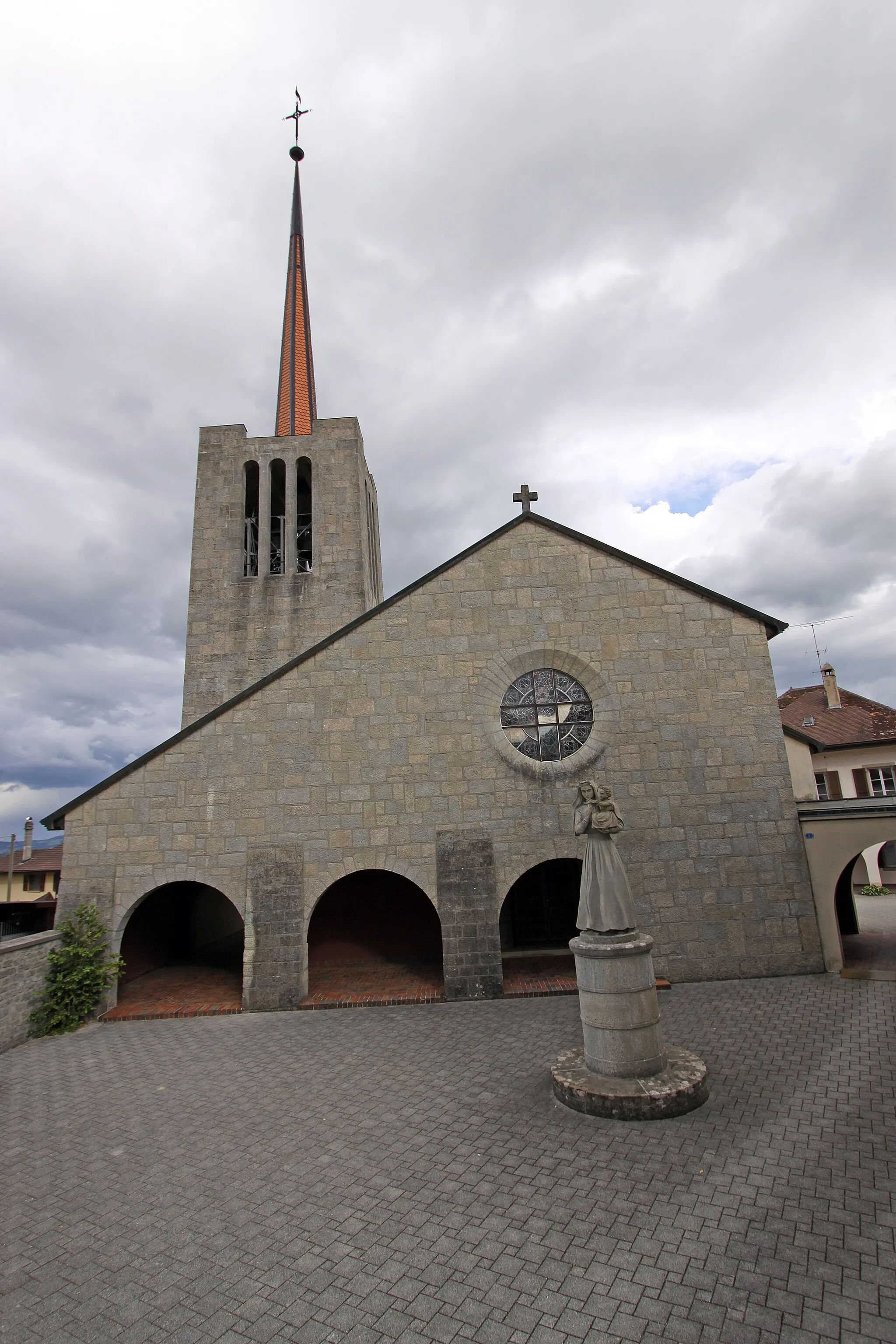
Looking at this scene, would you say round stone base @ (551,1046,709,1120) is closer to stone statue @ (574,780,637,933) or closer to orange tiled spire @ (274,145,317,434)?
stone statue @ (574,780,637,933)

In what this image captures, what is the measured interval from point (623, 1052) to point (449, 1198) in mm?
2446

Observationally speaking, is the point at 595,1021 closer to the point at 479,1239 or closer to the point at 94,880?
the point at 479,1239

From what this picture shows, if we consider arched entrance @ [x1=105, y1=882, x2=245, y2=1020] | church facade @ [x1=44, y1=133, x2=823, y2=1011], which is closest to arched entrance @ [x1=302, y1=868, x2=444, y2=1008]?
arched entrance @ [x1=105, y1=882, x2=245, y2=1020]

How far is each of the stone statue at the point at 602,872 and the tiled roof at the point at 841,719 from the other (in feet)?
58.8

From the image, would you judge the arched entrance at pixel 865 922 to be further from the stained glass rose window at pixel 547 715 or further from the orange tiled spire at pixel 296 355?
the orange tiled spire at pixel 296 355

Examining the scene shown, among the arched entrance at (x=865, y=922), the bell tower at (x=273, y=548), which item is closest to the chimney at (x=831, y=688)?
the arched entrance at (x=865, y=922)

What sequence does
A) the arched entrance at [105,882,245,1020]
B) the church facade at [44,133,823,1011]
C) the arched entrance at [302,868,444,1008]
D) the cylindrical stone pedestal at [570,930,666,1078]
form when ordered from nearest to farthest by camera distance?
the cylindrical stone pedestal at [570,930,666,1078]
the church facade at [44,133,823,1011]
the arched entrance at [105,882,245,1020]
the arched entrance at [302,868,444,1008]

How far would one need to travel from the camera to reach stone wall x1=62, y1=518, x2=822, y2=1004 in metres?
11.5

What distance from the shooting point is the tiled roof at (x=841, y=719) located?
24594mm

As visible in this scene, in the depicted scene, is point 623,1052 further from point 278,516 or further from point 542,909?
point 278,516

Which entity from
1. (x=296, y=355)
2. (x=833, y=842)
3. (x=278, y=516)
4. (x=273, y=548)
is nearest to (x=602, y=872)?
(x=833, y=842)

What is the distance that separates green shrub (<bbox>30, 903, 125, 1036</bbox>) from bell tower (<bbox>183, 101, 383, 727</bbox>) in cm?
773

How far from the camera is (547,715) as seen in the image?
12.5m

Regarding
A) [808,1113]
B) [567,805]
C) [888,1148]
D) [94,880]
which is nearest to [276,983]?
[94,880]
